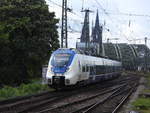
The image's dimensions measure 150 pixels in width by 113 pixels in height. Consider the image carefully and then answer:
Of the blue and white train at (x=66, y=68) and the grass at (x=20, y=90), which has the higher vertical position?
the blue and white train at (x=66, y=68)

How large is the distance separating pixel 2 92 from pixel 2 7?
18.5m

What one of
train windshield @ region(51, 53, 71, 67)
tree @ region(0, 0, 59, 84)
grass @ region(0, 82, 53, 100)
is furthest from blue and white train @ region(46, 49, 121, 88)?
tree @ region(0, 0, 59, 84)

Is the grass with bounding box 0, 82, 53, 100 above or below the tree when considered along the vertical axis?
below

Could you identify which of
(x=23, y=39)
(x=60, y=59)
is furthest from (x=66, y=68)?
(x=23, y=39)

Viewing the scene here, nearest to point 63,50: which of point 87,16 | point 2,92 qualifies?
point 2,92

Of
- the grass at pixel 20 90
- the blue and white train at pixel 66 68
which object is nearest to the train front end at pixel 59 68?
the blue and white train at pixel 66 68

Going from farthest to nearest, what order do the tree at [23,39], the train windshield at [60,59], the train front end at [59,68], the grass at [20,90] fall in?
the tree at [23,39], the train windshield at [60,59], the train front end at [59,68], the grass at [20,90]

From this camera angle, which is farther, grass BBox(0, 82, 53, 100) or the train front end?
the train front end

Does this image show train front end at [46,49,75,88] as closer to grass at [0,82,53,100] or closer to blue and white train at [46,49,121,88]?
blue and white train at [46,49,121,88]

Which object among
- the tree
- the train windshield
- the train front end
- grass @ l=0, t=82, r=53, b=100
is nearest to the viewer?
grass @ l=0, t=82, r=53, b=100

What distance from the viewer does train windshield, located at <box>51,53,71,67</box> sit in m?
25.8

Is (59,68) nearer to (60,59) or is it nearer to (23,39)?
(60,59)

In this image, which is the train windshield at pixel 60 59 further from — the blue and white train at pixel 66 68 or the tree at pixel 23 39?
the tree at pixel 23 39

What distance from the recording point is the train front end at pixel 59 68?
83.1 feet
